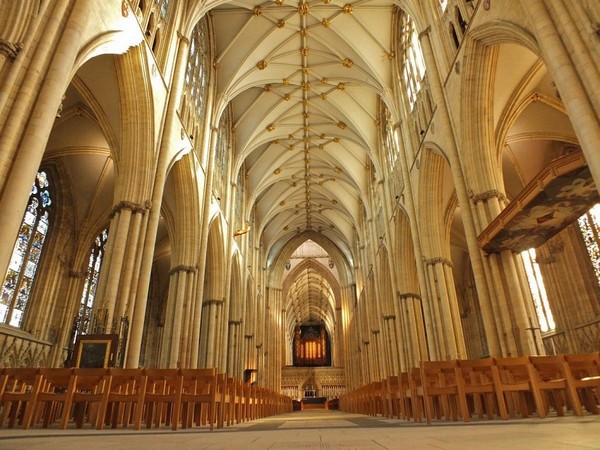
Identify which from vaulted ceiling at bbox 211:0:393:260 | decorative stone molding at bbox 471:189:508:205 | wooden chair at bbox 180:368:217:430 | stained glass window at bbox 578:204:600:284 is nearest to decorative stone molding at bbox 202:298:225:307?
vaulted ceiling at bbox 211:0:393:260

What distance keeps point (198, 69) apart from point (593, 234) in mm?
15987

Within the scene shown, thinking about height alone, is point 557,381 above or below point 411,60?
below

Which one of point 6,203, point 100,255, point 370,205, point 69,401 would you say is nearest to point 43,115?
point 6,203

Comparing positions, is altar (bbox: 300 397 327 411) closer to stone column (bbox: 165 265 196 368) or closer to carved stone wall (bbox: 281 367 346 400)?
carved stone wall (bbox: 281 367 346 400)

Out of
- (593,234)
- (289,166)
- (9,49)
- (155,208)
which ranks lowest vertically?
(9,49)

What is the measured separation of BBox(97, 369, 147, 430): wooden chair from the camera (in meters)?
5.10

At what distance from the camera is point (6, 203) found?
479 cm

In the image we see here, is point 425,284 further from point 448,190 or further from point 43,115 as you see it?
point 43,115

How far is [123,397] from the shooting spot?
523 centimetres

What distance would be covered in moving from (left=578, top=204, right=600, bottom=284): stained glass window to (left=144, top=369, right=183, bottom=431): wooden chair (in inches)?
598

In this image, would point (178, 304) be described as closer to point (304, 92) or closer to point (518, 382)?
point (518, 382)

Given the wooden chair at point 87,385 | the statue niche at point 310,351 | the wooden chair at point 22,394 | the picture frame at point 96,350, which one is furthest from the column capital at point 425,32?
the statue niche at point 310,351

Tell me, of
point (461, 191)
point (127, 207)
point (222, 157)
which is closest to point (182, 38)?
point (127, 207)

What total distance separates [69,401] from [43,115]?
3.78m
